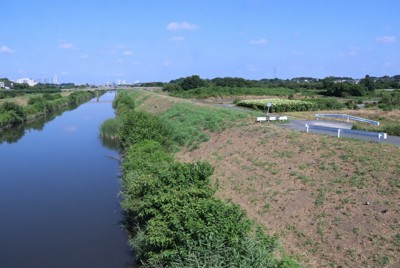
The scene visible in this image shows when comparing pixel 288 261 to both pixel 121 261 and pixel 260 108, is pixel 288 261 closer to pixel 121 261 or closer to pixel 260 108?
pixel 121 261

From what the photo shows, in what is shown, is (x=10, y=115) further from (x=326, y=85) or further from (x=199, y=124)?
(x=326, y=85)

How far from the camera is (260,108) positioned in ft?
142

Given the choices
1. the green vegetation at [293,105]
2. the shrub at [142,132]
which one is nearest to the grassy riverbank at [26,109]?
the shrub at [142,132]

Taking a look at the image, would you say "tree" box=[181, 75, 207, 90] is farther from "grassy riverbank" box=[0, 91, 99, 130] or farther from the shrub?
the shrub

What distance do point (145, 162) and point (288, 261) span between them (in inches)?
422

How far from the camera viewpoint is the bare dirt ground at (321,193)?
39.8ft

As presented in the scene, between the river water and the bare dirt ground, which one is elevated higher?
the bare dirt ground

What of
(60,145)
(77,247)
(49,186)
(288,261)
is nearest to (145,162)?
(77,247)

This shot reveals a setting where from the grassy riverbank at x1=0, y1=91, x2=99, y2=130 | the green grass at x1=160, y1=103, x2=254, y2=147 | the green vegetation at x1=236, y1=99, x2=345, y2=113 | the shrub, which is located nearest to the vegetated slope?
the shrub

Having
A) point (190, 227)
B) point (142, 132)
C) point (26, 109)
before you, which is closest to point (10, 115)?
point (26, 109)

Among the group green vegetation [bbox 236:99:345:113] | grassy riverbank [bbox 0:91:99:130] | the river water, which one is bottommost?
the river water

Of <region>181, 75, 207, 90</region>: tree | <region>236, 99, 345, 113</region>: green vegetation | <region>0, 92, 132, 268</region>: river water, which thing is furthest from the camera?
<region>181, 75, 207, 90</region>: tree

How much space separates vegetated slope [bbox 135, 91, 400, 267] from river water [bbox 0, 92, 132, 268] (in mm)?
5744

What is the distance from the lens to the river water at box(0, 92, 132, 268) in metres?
15.0
